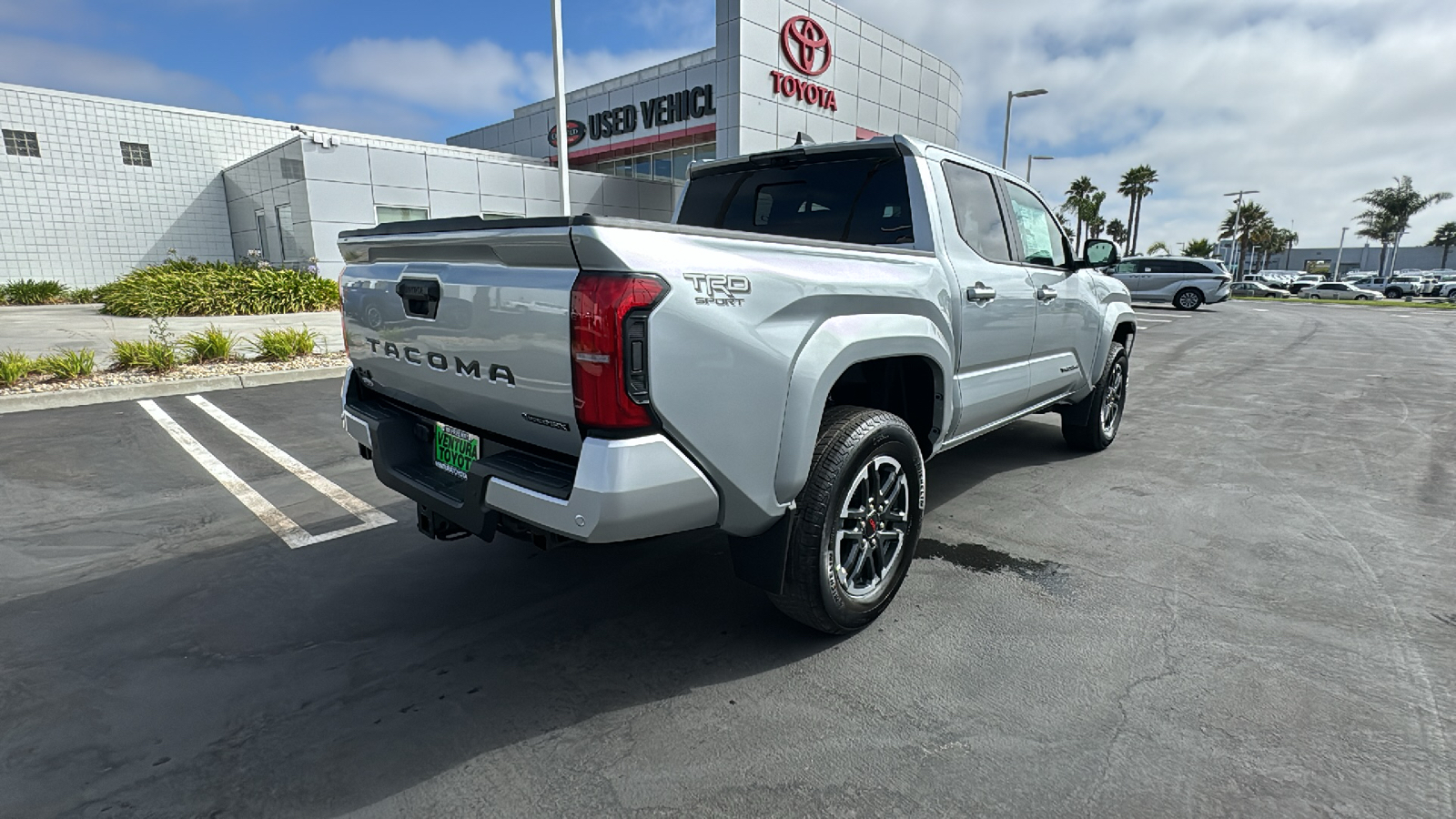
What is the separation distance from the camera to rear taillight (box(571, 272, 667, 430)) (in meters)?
1.97

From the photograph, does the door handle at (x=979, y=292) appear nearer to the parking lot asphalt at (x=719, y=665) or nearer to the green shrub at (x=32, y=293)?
the parking lot asphalt at (x=719, y=665)

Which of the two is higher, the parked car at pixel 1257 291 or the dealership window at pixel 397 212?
the dealership window at pixel 397 212

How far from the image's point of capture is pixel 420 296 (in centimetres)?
255

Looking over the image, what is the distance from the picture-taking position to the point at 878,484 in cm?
293

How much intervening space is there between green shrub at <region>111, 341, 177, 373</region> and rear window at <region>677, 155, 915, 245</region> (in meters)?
6.88

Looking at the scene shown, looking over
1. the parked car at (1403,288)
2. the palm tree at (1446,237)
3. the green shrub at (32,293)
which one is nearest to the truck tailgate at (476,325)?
the green shrub at (32,293)

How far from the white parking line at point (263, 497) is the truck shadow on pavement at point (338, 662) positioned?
18 centimetres

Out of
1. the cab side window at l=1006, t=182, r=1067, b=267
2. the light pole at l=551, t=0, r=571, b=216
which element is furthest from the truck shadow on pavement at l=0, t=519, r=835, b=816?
the light pole at l=551, t=0, r=571, b=216

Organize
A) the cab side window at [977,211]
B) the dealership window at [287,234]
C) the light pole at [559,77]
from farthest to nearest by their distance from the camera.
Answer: the dealership window at [287,234]
the light pole at [559,77]
the cab side window at [977,211]

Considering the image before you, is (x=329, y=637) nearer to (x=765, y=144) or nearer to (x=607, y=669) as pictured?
(x=607, y=669)

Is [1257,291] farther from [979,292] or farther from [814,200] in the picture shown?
[814,200]

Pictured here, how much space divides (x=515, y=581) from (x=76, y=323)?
1392cm

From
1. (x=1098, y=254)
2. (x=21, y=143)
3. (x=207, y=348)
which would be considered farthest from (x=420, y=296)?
(x=21, y=143)

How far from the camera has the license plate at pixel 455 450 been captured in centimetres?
258
